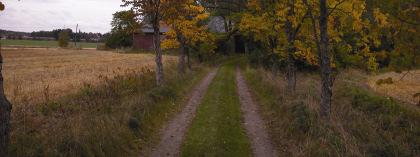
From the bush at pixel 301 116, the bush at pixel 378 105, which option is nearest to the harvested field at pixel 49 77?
the bush at pixel 301 116

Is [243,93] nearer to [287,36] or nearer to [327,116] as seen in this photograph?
[287,36]

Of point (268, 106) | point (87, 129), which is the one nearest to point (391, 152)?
point (268, 106)

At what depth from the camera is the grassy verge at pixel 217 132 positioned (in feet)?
20.7

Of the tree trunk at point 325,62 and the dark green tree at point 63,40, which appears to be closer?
the tree trunk at point 325,62

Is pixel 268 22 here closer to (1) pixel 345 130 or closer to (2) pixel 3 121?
(1) pixel 345 130

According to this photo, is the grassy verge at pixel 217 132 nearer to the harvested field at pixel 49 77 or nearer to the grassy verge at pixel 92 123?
the grassy verge at pixel 92 123

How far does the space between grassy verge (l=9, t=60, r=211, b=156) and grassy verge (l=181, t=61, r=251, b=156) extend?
1.12 meters

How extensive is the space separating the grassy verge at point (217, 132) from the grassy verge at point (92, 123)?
1119 mm

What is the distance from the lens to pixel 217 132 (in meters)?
7.59

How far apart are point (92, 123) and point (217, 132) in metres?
3.33

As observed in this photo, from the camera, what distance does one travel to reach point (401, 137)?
7.17 m

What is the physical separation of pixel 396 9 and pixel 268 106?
694 cm

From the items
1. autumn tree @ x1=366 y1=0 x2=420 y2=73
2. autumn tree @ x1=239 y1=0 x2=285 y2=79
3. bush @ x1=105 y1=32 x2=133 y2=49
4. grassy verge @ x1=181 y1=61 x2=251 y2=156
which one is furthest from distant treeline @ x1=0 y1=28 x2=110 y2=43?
autumn tree @ x1=366 y1=0 x2=420 y2=73

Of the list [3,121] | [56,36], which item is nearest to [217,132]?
[3,121]
